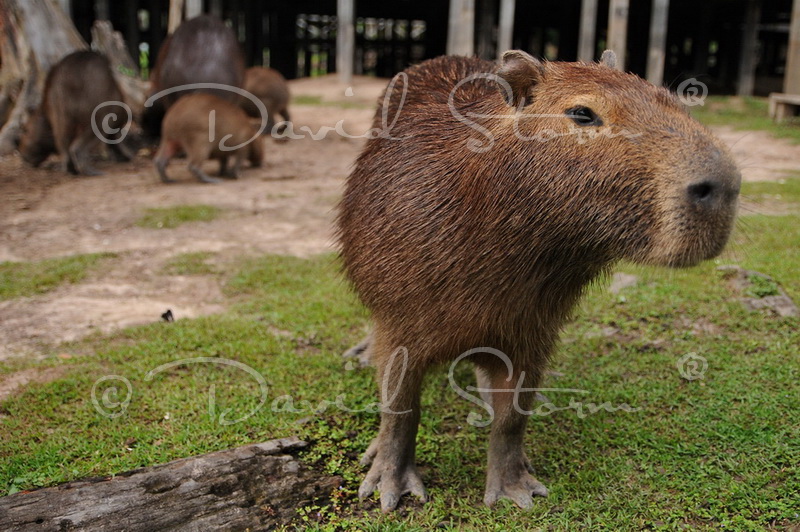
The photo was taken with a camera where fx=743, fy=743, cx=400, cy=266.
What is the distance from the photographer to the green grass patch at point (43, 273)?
178 inches

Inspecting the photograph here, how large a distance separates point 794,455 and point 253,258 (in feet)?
12.0

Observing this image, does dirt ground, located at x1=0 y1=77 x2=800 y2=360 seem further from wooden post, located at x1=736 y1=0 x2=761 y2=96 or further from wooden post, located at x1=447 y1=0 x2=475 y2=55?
wooden post, located at x1=736 y1=0 x2=761 y2=96

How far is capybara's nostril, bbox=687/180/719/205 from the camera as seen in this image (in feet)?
6.36

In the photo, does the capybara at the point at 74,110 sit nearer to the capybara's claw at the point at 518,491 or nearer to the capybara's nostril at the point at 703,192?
the capybara's claw at the point at 518,491

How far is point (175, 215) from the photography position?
20.7ft

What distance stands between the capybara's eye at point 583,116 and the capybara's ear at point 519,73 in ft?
0.57

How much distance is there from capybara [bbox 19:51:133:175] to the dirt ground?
283 mm

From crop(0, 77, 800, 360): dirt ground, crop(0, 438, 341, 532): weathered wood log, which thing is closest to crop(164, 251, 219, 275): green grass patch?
crop(0, 77, 800, 360): dirt ground

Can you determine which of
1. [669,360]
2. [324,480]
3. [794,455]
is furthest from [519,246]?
[669,360]

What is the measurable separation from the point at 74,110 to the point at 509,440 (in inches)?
271

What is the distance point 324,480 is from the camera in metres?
2.78
